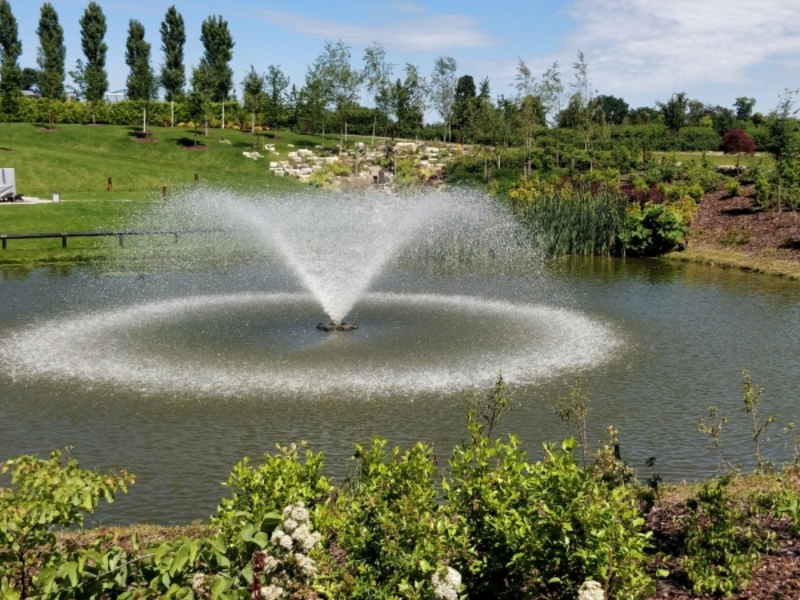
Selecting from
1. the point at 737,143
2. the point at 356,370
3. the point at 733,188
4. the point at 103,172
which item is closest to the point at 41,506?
the point at 356,370

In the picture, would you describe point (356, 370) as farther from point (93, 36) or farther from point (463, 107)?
point (93, 36)

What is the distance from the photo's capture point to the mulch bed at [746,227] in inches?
1444

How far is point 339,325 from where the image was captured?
68.9 feet

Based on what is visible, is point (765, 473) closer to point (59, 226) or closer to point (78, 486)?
point (78, 486)

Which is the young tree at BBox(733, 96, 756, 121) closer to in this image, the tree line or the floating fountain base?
the tree line

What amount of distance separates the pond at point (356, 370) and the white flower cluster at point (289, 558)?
5327mm

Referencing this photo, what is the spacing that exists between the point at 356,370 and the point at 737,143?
6185 cm

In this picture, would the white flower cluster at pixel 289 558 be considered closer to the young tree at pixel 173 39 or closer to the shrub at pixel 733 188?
the shrub at pixel 733 188

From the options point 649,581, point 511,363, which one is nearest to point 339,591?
point 649,581

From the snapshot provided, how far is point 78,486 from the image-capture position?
611 centimetres

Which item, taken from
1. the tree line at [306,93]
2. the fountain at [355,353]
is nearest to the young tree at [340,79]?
the tree line at [306,93]

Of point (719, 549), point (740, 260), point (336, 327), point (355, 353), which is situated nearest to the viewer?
point (719, 549)

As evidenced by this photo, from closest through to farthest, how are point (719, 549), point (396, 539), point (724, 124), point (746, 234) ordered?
point (396, 539)
point (719, 549)
point (746, 234)
point (724, 124)

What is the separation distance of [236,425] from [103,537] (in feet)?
26.0
